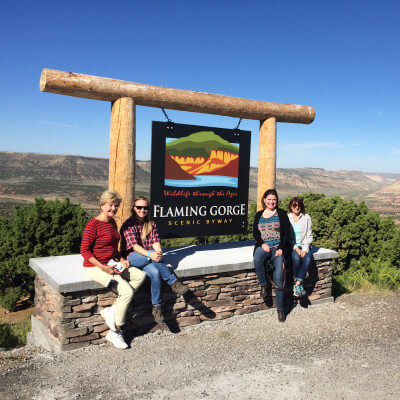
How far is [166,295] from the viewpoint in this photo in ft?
15.8

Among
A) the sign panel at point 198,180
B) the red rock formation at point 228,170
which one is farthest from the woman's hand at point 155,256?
the red rock formation at point 228,170

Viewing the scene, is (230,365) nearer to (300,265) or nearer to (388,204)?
(300,265)

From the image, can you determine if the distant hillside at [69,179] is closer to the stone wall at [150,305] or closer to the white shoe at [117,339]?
the stone wall at [150,305]

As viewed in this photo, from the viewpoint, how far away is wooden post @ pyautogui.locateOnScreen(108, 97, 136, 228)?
5.28 m

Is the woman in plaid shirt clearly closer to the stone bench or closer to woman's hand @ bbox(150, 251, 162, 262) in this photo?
woman's hand @ bbox(150, 251, 162, 262)

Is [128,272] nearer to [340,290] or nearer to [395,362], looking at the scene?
[395,362]

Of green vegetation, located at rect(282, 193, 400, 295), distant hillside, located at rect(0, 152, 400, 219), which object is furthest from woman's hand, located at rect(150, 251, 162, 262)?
distant hillside, located at rect(0, 152, 400, 219)

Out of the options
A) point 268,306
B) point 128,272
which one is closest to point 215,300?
point 268,306

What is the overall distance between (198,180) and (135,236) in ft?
5.92

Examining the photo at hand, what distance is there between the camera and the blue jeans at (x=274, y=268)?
206 inches

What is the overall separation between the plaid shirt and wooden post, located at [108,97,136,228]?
0.58 meters

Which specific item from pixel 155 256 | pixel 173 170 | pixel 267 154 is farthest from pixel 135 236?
pixel 267 154

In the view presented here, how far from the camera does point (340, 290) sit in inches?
290

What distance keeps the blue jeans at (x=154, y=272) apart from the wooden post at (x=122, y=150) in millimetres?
860
